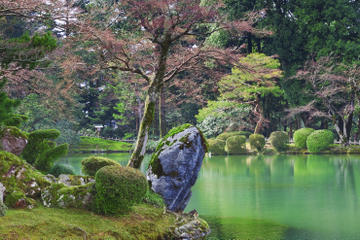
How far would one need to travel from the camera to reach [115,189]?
6.80 meters

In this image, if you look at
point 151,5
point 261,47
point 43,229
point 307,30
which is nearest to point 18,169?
point 43,229

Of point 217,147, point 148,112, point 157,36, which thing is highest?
point 157,36

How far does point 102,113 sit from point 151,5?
28.8 m

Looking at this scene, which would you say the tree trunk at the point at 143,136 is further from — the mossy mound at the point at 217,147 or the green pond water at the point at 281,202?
the mossy mound at the point at 217,147

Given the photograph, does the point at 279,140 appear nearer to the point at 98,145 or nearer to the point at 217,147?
the point at 217,147

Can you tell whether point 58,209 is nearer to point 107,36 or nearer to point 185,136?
point 185,136

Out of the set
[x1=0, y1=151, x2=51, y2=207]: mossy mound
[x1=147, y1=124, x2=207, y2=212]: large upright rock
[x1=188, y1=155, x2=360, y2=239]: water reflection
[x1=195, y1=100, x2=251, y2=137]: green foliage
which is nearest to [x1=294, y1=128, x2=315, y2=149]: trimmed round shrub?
[x1=195, y1=100, x2=251, y2=137]: green foliage

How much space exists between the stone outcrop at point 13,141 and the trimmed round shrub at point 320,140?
20.6 metres

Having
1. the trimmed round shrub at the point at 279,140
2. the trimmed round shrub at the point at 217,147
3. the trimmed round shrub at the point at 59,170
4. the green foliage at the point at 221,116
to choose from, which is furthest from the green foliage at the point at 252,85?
the trimmed round shrub at the point at 59,170

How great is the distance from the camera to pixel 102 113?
36.8 metres

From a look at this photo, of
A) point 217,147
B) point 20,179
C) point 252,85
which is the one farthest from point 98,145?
point 20,179

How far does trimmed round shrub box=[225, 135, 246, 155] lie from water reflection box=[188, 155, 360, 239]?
8.57 metres

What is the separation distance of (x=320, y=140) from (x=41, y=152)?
66.5 feet

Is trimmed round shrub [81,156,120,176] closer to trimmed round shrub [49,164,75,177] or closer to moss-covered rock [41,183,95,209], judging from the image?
trimmed round shrub [49,164,75,177]
